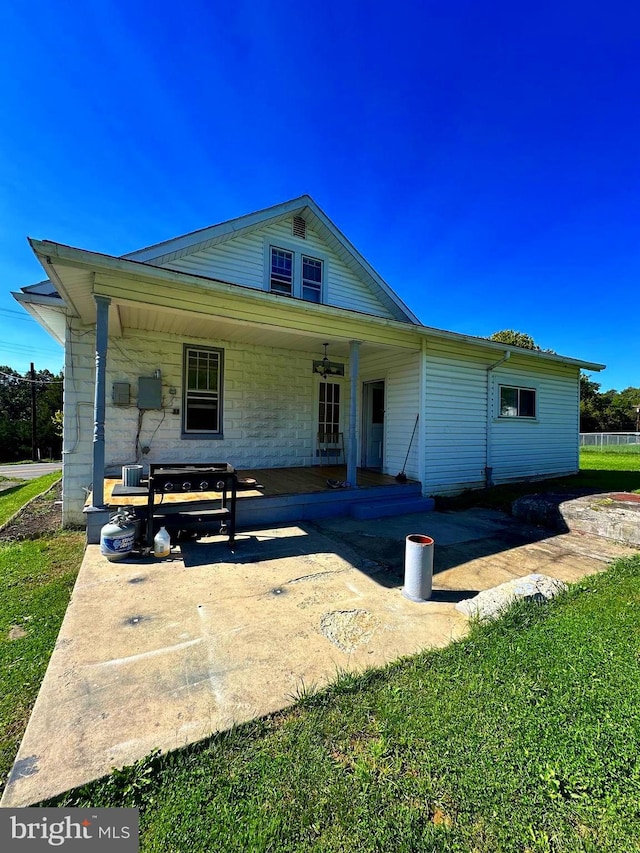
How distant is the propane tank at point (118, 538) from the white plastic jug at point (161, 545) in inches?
10.6

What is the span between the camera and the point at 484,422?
8.88 metres

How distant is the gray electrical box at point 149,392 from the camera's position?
7004 millimetres

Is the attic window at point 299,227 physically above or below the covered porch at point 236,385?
above

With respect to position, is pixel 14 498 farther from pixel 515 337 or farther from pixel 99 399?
pixel 515 337

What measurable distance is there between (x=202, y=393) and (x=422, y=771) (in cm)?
711

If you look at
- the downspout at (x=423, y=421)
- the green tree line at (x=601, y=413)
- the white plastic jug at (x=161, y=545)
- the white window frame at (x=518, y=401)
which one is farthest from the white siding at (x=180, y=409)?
the green tree line at (x=601, y=413)

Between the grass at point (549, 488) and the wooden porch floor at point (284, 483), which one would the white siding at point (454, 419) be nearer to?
the grass at point (549, 488)

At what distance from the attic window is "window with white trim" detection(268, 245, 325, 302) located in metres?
0.44

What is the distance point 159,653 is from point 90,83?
990 centimetres

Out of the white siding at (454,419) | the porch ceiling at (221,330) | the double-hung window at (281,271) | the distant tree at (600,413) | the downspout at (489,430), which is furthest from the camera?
the distant tree at (600,413)

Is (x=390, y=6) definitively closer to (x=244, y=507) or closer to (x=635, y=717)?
(x=244, y=507)

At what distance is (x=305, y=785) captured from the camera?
1.64 meters

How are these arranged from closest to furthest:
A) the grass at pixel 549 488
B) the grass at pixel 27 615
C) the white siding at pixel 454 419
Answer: the grass at pixel 27 615, the grass at pixel 549 488, the white siding at pixel 454 419

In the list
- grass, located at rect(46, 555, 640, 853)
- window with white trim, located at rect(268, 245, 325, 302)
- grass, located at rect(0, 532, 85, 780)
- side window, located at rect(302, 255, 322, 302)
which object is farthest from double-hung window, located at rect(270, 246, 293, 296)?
grass, located at rect(46, 555, 640, 853)
